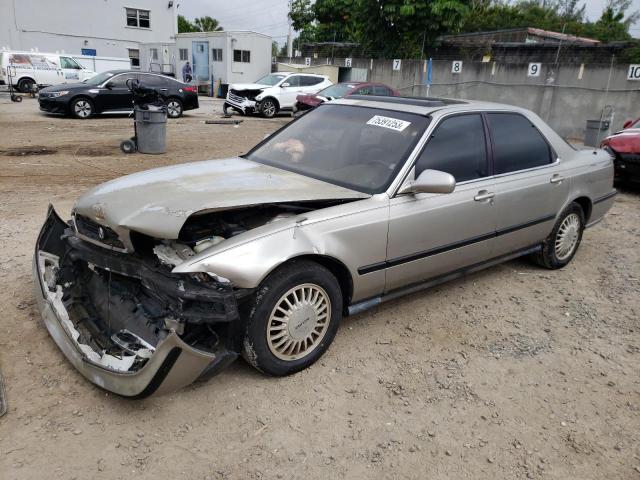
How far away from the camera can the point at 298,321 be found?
3.05m

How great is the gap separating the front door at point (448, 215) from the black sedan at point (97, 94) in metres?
13.5

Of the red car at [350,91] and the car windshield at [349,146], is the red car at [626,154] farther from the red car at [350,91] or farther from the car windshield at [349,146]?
the red car at [350,91]

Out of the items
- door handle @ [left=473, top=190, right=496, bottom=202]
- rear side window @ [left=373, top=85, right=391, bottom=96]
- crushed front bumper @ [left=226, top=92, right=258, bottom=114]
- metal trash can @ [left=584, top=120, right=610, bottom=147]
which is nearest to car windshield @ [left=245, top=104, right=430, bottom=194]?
door handle @ [left=473, top=190, right=496, bottom=202]

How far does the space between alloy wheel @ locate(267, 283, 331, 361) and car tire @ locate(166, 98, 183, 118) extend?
14.7m

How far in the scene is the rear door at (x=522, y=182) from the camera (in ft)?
13.6

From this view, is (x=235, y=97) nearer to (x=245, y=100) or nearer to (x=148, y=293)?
(x=245, y=100)

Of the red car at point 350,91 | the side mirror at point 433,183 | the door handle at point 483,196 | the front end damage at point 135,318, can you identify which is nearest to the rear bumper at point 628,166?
the door handle at point 483,196

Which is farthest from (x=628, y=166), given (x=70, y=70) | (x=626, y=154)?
(x=70, y=70)

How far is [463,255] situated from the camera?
13.0 feet

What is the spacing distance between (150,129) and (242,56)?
17.5 metres

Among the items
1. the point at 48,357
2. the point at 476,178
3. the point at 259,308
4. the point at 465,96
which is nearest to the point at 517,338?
the point at 476,178

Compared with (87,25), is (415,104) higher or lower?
lower

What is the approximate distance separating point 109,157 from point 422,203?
763cm

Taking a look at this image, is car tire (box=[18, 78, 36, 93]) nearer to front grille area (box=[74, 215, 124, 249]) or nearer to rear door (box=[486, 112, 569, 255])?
front grille area (box=[74, 215, 124, 249])
